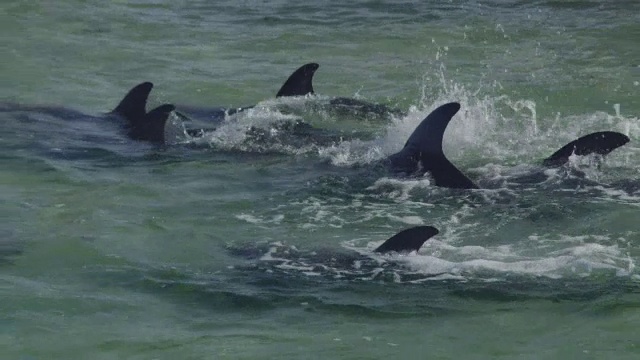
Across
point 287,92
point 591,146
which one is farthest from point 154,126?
point 591,146

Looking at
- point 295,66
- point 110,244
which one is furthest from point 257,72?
point 110,244

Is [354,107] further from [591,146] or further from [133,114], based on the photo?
[591,146]

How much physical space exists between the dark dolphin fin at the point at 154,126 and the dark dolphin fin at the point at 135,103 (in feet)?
1.20

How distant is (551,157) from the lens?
14562mm

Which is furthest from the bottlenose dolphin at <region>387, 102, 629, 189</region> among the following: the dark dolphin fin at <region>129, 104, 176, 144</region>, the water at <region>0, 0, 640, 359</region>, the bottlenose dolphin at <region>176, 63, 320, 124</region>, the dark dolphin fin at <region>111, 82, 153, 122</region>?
the dark dolphin fin at <region>111, 82, 153, 122</region>

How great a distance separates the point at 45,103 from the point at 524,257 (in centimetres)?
799

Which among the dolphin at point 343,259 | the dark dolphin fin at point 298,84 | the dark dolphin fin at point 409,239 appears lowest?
the dolphin at point 343,259

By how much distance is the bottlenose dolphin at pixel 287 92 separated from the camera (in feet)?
56.5

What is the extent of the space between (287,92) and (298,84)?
18 cm

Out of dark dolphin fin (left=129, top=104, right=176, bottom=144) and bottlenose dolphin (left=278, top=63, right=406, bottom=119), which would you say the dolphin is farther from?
bottlenose dolphin (left=278, top=63, right=406, bottom=119)

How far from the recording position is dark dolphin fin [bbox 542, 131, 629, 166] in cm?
1425

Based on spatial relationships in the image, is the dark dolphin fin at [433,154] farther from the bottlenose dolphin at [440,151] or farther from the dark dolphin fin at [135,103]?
the dark dolphin fin at [135,103]

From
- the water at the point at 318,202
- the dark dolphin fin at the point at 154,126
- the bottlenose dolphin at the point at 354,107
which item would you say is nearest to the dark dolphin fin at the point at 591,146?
the water at the point at 318,202

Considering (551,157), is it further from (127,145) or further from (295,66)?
(295,66)
